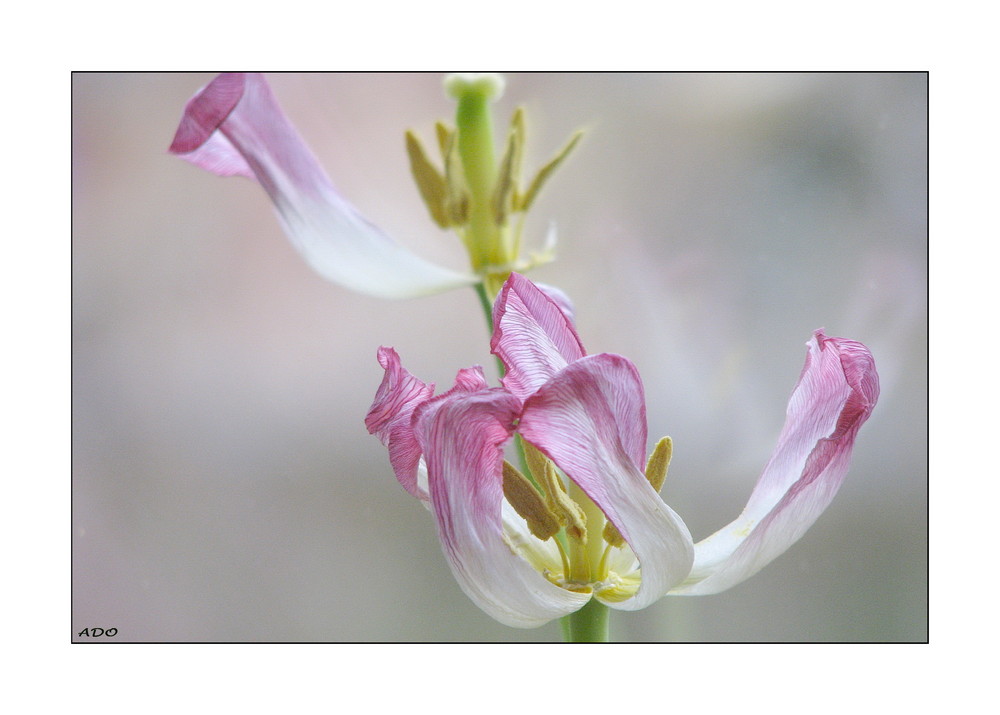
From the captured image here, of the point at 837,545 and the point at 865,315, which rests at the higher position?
the point at 865,315

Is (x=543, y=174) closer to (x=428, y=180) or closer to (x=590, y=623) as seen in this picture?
(x=428, y=180)

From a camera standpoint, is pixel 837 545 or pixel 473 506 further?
pixel 837 545

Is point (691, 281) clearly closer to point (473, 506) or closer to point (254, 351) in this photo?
point (254, 351)

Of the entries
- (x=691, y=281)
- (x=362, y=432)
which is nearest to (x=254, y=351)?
(x=362, y=432)

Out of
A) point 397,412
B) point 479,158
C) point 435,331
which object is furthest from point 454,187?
point 435,331

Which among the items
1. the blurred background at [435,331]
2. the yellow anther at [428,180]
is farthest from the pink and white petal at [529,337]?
the blurred background at [435,331]
